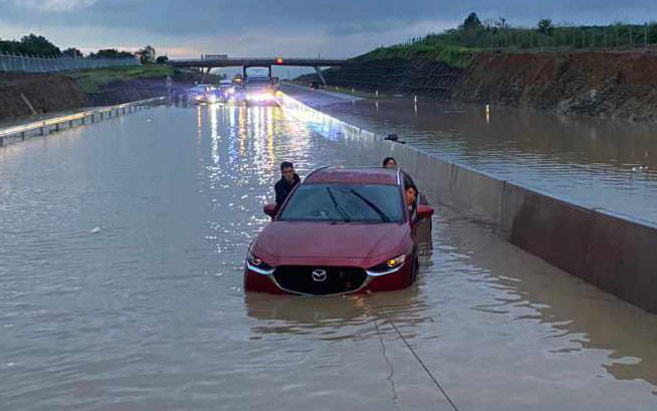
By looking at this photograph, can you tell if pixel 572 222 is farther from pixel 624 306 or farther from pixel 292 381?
pixel 292 381

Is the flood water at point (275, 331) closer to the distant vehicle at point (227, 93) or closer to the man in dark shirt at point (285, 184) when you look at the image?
the man in dark shirt at point (285, 184)

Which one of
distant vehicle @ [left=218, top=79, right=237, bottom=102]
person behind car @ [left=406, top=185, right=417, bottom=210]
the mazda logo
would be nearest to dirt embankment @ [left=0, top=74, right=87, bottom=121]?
distant vehicle @ [left=218, top=79, right=237, bottom=102]

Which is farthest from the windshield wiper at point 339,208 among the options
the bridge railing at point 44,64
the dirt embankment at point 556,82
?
the bridge railing at point 44,64

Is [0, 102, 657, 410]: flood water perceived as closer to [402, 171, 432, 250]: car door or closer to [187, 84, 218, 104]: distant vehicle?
[402, 171, 432, 250]: car door

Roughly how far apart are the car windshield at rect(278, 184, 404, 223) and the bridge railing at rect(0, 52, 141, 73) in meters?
58.0

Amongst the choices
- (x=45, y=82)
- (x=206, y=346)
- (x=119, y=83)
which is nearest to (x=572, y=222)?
(x=206, y=346)

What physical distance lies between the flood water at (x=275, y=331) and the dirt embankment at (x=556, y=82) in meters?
35.1

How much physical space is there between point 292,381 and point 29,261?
590 centimetres

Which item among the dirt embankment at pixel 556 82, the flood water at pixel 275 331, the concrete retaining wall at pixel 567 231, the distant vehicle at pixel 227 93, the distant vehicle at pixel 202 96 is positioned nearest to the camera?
the flood water at pixel 275 331

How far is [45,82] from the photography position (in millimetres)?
63094

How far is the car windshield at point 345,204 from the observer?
9.77m

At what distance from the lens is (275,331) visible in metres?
7.92

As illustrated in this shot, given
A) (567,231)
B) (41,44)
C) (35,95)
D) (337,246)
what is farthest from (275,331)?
(41,44)

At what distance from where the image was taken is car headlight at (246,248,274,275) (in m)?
8.80
